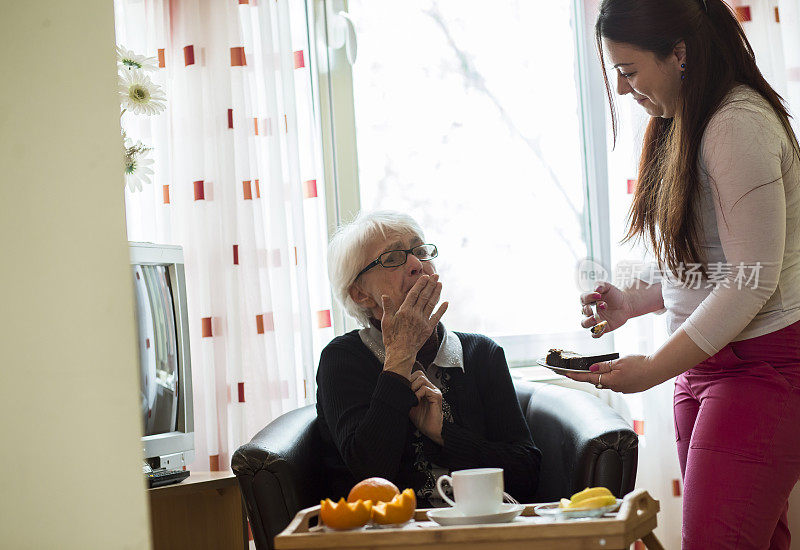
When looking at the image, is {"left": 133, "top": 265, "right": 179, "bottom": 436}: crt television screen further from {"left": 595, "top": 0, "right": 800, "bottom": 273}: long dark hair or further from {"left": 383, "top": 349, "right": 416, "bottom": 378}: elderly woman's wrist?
{"left": 595, "top": 0, "right": 800, "bottom": 273}: long dark hair

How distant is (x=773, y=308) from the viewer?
50.9 inches

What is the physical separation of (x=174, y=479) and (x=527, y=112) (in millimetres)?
1602

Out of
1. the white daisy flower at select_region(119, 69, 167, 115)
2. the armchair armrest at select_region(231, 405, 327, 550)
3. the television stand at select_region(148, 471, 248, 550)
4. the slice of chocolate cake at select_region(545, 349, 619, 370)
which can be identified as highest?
the white daisy flower at select_region(119, 69, 167, 115)

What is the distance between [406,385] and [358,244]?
40 centimetres

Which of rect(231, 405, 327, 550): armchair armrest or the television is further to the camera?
the television

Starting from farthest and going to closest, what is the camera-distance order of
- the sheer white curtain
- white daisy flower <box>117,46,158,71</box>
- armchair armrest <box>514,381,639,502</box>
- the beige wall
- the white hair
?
the sheer white curtain
the white hair
white daisy flower <box>117,46,158,71</box>
armchair armrest <box>514,381,639,502</box>
the beige wall

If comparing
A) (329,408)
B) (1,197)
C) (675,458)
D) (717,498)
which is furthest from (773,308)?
(1,197)

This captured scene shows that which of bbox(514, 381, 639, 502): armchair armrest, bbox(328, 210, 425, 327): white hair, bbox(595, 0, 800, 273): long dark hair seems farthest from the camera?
bbox(328, 210, 425, 327): white hair

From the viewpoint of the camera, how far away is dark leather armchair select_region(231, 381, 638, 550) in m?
1.45

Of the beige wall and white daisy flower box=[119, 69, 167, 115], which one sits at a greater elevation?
white daisy flower box=[119, 69, 167, 115]

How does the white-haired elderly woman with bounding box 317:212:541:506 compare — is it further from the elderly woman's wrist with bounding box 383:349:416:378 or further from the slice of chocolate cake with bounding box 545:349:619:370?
the slice of chocolate cake with bounding box 545:349:619:370

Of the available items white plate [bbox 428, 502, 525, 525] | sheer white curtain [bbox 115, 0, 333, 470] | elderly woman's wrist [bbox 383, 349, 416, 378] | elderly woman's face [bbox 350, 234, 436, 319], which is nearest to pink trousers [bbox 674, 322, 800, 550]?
white plate [bbox 428, 502, 525, 525]

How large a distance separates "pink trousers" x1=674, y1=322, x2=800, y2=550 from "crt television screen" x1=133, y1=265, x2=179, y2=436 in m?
1.10

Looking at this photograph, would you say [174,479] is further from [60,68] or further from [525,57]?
[525,57]
